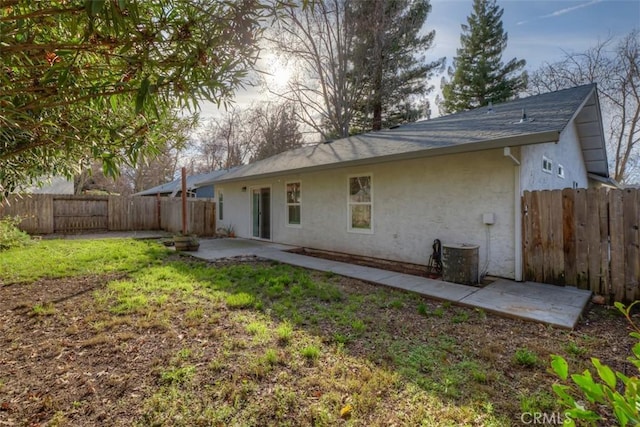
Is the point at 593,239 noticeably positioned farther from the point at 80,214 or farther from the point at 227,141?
the point at 227,141

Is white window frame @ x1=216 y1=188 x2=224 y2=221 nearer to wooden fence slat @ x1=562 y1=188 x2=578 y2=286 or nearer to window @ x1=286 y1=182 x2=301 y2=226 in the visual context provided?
window @ x1=286 y1=182 x2=301 y2=226

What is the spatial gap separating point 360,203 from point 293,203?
281cm

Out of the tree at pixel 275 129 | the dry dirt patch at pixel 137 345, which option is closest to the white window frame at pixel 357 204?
the dry dirt patch at pixel 137 345

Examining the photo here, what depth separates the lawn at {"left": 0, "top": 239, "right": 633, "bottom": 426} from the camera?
88.0 inches

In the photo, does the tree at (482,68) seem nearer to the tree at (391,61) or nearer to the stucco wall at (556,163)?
the tree at (391,61)

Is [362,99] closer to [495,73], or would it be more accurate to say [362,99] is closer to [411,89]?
[411,89]

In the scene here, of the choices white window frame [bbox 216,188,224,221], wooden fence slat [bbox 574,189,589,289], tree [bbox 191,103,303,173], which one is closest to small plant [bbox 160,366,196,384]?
wooden fence slat [bbox 574,189,589,289]

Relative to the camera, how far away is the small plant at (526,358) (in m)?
2.80

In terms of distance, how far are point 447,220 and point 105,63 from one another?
5807 mm

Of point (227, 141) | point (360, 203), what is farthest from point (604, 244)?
point (227, 141)

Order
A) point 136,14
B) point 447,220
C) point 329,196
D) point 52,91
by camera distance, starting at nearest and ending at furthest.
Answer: point 136,14, point 52,91, point 447,220, point 329,196

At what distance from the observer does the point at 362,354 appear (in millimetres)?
2992

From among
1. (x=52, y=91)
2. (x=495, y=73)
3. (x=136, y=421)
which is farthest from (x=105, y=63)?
(x=495, y=73)

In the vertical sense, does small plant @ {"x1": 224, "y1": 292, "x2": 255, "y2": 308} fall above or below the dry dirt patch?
above
